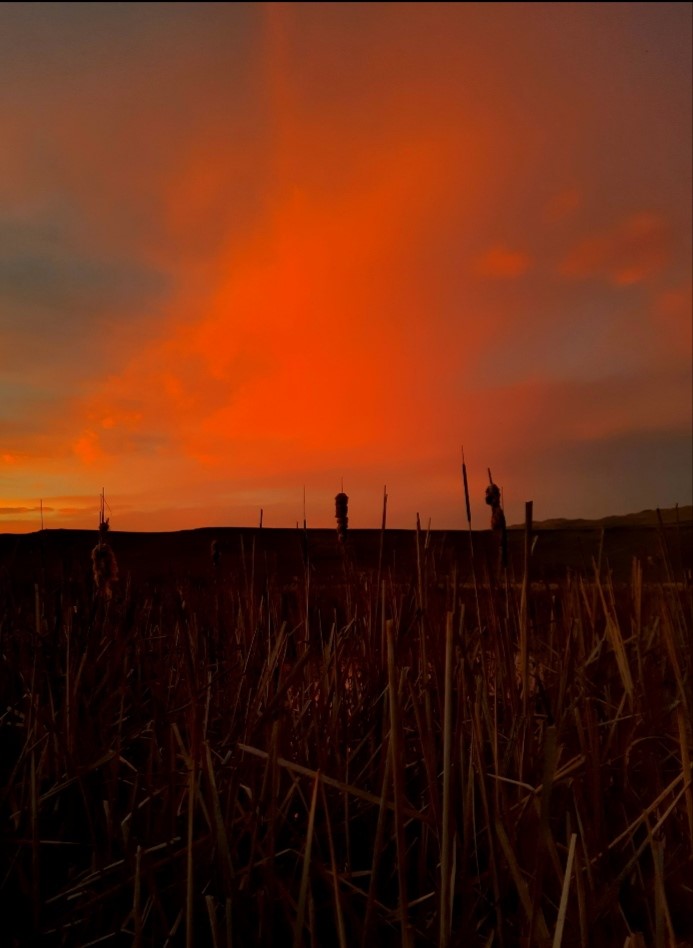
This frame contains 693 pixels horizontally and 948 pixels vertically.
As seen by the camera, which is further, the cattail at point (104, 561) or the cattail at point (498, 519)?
the cattail at point (104, 561)

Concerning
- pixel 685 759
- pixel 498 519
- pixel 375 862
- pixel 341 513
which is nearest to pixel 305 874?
pixel 375 862

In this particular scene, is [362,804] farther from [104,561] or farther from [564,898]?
[104,561]

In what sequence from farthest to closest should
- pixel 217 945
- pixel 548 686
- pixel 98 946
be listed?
pixel 548 686 → pixel 98 946 → pixel 217 945

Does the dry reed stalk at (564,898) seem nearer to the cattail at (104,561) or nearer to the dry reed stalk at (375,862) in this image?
the dry reed stalk at (375,862)

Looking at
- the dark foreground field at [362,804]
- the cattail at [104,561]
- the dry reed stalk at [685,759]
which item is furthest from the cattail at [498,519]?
the cattail at [104,561]

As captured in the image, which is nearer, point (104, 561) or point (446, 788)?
point (446, 788)

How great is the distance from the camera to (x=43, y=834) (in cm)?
152

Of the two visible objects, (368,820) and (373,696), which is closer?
(368,820)

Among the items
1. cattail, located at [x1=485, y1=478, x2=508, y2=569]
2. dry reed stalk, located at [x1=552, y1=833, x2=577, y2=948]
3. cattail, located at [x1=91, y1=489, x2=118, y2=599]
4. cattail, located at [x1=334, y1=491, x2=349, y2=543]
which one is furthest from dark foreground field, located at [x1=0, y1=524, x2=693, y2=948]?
cattail, located at [x1=334, y1=491, x2=349, y2=543]

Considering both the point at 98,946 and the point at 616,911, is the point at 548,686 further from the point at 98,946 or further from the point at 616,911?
the point at 98,946

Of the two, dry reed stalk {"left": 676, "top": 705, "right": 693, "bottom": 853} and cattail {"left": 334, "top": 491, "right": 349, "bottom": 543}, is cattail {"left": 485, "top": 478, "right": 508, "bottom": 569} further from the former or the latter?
cattail {"left": 334, "top": 491, "right": 349, "bottom": 543}

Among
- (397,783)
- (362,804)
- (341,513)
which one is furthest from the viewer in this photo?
(341,513)

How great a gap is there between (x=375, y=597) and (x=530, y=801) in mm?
753

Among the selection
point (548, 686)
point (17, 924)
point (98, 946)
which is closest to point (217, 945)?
point (98, 946)
